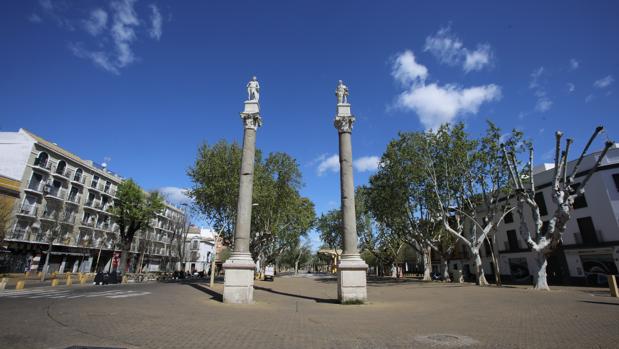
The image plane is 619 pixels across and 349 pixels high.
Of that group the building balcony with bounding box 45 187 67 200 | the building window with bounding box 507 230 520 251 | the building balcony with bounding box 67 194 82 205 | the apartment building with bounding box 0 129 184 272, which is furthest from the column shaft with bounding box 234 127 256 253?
the building balcony with bounding box 67 194 82 205

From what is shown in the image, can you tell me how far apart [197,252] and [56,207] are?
142ft

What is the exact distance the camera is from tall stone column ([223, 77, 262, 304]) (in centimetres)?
1343

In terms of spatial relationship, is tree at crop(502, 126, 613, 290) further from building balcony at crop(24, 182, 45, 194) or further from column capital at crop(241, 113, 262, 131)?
building balcony at crop(24, 182, 45, 194)

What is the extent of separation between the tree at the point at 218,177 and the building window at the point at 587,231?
30.7 metres

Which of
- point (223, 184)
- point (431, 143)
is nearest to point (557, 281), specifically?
point (431, 143)

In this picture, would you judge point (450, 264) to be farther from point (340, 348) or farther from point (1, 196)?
point (1, 196)

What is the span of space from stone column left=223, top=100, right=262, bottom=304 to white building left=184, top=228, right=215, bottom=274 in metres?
62.9

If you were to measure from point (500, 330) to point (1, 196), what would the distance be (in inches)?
1702

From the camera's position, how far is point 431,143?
27.6 meters

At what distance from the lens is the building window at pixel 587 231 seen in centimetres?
2709

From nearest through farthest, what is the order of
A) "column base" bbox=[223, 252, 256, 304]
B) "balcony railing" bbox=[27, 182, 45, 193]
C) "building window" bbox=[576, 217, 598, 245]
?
"column base" bbox=[223, 252, 256, 304] → "building window" bbox=[576, 217, 598, 245] → "balcony railing" bbox=[27, 182, 45, 193]

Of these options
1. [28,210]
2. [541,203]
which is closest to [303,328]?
[541,203]

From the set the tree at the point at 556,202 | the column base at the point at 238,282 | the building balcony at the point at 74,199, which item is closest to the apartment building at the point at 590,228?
the tree at the point at 556,202

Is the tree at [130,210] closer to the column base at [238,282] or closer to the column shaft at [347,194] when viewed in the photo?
the column base at [238,282]
